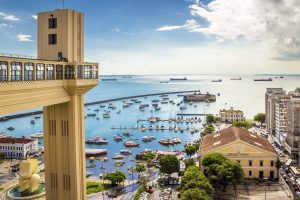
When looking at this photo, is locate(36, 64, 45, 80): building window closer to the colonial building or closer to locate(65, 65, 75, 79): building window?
locate(65, 65, 75, 79): building window

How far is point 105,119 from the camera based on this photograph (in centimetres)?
11750

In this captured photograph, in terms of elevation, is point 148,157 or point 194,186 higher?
point 194,186

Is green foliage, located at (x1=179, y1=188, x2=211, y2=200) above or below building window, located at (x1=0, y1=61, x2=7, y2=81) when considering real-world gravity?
below

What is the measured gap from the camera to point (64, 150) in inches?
724

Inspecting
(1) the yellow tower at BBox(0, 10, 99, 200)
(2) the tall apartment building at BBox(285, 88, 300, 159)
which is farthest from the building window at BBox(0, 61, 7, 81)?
(2) the tall apartment building at BBox(285, 88, 300, 159)

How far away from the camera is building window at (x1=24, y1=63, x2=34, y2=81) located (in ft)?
47.4

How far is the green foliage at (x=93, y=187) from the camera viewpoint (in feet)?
132

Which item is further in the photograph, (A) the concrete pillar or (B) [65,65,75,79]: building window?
(A) the concrete pillar

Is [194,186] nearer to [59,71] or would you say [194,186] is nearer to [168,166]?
[168,166]

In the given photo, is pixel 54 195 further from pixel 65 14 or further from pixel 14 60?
pixel 65 14

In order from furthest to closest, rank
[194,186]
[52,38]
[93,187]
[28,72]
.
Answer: [93,187], [194,186], [52,38], [28,72]

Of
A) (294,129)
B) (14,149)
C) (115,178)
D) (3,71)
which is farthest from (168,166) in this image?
(3,71)

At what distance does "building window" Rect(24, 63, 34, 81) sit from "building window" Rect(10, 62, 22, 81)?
1.07 feet

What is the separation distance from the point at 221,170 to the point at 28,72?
2577 centimetres
